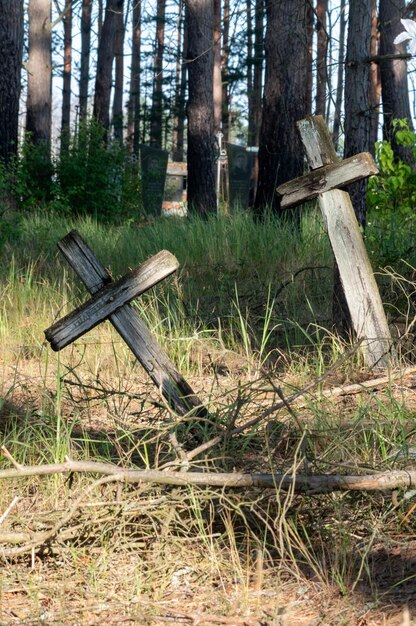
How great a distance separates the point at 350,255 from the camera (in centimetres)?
462

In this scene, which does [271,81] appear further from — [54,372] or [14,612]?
[14,612]

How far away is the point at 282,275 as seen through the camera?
22.5ft

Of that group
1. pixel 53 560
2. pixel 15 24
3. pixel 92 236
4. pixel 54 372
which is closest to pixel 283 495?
pixel 53 560

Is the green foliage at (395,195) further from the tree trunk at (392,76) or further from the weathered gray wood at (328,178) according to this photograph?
the tree trunk at (392,76)

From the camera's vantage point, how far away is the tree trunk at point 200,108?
1285 centimetres

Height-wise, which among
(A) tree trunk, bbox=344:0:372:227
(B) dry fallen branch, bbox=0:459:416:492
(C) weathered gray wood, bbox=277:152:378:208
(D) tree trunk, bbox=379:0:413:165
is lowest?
(B) dry fallen branch, bbox=0:459:416:492

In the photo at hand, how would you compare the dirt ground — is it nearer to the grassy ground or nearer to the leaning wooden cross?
the grassy ground

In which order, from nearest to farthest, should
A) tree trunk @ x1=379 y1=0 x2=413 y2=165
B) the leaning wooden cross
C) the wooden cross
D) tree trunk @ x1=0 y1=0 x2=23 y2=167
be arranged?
the wooden cross, the leaning wooden cross, tree trunk @ x1=0 y1=0 x2=23 y2=167, tree trunk @ x1=379 y1=0 x2=413 y2=165

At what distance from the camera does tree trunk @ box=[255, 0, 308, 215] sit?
9523 mm

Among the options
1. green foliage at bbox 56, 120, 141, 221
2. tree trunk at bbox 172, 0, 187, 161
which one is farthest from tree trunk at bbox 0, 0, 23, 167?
tree trunk at bbox 172, 0, 187, 161

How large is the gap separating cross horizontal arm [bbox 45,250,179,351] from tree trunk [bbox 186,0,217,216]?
9368mm

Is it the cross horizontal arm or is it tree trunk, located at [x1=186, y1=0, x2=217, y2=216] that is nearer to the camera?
the cross horizontal arm

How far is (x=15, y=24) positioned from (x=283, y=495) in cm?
1162

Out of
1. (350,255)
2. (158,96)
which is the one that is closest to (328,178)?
(350,255)
